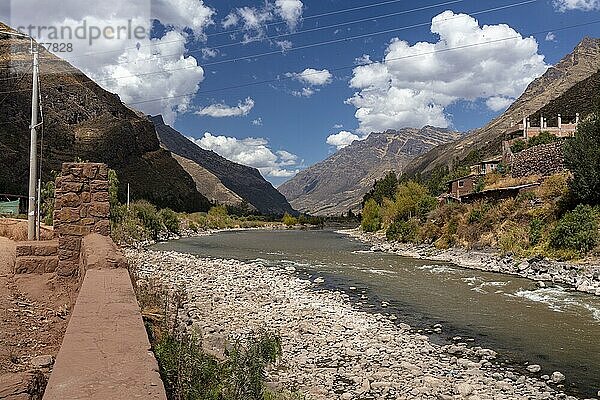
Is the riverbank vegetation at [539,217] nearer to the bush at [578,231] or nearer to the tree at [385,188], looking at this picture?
the bush at [578,231]

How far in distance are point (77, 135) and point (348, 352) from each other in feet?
306

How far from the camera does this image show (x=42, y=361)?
435cm

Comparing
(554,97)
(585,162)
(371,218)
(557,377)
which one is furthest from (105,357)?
(554,97)

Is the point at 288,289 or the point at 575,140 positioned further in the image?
the point at 575,140

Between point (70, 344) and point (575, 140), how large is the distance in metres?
28.2

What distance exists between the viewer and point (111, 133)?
102562 mm

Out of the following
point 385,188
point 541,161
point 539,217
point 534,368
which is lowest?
point 534,368

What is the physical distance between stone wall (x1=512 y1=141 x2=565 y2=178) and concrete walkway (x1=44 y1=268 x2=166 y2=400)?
1283 inches

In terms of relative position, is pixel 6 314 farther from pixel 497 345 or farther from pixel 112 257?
pixel 497 345

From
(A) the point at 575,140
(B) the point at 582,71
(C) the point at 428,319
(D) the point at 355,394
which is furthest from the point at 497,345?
(B) the point at 582,71

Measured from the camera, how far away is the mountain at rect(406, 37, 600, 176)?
77.1 m

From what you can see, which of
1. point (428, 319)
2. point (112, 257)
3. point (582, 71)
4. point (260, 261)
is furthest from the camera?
point (582, 71)

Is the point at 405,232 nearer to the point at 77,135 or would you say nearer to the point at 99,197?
the point at 99,197

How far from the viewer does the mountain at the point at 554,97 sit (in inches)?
3034
